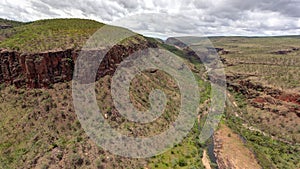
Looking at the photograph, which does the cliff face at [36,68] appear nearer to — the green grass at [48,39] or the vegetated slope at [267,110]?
the green grass at [48,39]

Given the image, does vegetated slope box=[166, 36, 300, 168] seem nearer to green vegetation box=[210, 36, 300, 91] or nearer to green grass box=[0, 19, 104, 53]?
green vegetation box=[210, 36, 300, 91]

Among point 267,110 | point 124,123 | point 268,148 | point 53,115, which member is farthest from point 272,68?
point 53,115

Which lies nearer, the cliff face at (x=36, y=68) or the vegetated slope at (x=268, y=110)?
the cliff face at (x=36, y=68)

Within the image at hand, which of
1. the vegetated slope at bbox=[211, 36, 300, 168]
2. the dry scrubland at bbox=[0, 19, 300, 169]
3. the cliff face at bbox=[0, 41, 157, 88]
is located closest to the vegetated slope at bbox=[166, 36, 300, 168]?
the vegetated slope at bbox=[211, 36, 300, 168]

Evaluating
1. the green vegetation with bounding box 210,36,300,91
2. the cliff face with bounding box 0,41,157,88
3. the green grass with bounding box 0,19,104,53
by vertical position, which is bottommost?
the green vegetation with bounding box 210,36,300,91

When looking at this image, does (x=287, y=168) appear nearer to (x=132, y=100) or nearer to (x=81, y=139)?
(x=132, y=100)

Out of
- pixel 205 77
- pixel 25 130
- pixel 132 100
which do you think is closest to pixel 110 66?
pixel 132 100

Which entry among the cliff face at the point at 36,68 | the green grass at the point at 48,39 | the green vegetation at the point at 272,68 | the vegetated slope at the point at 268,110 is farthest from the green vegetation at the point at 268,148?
the green grass at the point at 48,39
